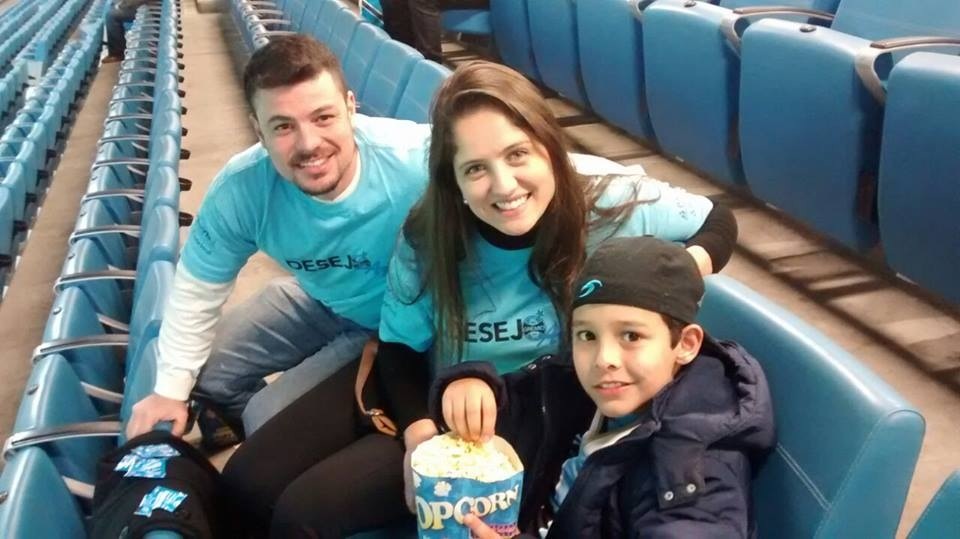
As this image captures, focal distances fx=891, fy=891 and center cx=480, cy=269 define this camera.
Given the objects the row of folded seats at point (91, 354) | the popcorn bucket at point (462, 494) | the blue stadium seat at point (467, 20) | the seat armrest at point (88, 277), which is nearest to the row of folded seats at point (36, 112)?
the row of folded seats at point (91, 354)

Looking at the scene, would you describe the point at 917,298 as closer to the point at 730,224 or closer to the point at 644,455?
the point at 730,224

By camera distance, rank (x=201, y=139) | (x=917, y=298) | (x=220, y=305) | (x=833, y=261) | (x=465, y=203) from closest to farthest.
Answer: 1. (x=465, y=203)
2. (x=220, y=305)
3. (x=917, y=298)
4. (x=833, y=261)
5. (x=201, y=139)

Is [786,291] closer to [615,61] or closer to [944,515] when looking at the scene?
[615,61]

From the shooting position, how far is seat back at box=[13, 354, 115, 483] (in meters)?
1.27

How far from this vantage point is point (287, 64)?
1239mm

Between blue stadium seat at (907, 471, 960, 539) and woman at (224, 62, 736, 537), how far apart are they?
0.44 m

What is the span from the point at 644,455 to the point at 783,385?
0.47ft

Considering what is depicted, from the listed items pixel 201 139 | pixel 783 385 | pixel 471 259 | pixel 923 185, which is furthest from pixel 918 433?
pixel 201 139

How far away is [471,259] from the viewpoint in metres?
1.11

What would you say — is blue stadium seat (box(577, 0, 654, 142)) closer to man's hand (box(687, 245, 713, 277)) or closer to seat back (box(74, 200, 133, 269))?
seat back (box(74, 200, 133, 269))

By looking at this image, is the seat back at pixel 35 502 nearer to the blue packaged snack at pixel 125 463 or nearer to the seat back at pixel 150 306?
the blue packaged snack at pixel 125 463

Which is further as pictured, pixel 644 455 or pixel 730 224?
pixel 730 224

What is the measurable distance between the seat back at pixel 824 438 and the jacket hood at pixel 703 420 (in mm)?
22

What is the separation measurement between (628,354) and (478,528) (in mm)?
223
